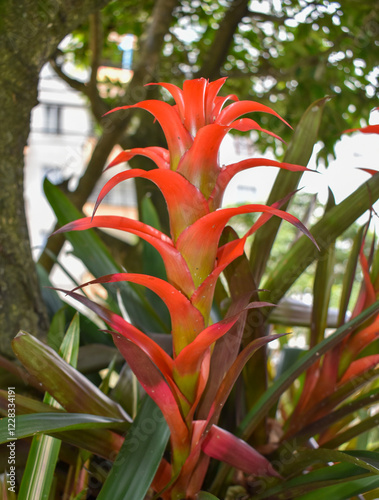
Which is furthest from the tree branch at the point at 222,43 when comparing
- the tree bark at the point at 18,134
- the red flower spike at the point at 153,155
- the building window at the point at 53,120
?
the building window at the point at 53,120

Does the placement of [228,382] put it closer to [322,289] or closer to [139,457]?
[139,457]

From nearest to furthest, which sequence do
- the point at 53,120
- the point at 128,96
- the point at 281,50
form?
1. the point at 128,96
2. the point at 281,50
3. the point at 53,120

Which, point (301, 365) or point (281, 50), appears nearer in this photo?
point (301, 365)

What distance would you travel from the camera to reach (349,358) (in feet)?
1.59

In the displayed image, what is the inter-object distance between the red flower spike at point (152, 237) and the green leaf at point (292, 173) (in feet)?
0.59

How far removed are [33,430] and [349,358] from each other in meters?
0.31

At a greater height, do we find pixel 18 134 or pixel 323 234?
pixel 18 134

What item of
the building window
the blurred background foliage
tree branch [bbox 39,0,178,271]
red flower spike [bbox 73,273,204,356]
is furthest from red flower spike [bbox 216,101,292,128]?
the building window

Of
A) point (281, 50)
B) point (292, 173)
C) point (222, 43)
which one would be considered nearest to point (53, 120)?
point (281, 50)

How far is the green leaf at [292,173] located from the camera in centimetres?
49

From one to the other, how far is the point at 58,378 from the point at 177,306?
140 mm

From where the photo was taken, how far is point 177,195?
33cm

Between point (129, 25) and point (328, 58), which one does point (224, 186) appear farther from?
point (129, 25)

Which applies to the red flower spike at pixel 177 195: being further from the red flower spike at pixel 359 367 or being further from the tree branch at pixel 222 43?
the tree branch at pixel 222 43
